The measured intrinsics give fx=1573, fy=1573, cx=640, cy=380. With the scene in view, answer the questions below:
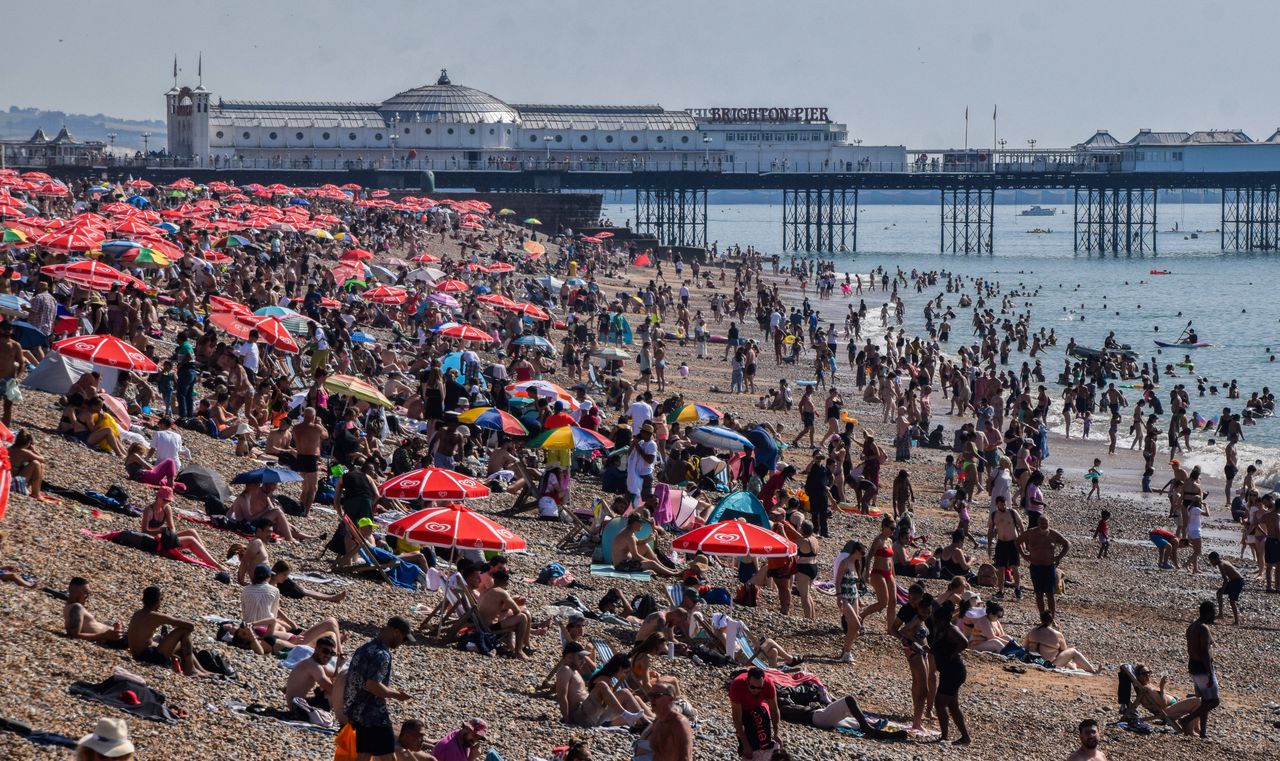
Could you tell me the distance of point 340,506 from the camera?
13227 mm

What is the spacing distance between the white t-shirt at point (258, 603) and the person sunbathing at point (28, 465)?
8.16 feet

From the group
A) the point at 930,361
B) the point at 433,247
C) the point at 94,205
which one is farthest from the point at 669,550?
the point at 433,247

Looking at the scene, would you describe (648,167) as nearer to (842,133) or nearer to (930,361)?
(842,133)

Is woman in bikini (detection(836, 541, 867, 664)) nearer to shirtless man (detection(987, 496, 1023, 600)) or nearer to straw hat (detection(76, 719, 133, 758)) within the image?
shirtless man (detection(987, 496, 1023, 600))

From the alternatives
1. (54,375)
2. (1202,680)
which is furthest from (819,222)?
(1202,680)

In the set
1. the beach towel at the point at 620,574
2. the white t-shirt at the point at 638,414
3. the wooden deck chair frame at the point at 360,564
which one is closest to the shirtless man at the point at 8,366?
the wooden deck chair frame at the point at 360,564

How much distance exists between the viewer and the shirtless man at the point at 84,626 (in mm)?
9055

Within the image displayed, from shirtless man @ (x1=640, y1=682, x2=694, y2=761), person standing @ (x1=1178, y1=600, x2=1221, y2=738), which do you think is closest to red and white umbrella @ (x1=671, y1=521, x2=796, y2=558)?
person standing @ (x1=1178, y1=600, x2=1221, y2=738)

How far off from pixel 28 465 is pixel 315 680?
159 inches

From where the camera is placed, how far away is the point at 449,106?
83.1m

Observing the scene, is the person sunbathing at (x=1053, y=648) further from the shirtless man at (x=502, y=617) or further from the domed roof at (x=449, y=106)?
the domed roof at (x=449, y=106)

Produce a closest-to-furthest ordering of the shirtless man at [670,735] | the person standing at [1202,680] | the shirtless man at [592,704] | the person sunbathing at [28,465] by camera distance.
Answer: the shirtless man at [670,735] < the shirtless man at [592,704] < the person standing at [1202,680] < the person sunbathing at [28,465]

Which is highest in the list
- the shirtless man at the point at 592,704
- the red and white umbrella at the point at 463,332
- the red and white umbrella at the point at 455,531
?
the red and white umbrella at the point at 463,332

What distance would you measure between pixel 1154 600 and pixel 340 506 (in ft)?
28.4
